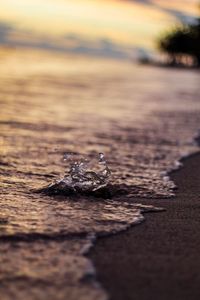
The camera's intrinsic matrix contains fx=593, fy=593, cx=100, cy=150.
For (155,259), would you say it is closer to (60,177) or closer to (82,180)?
(82,180)

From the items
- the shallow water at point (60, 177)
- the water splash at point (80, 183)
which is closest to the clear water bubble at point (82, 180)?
the water splash at point (80, 183)

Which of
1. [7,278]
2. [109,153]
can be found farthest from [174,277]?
[109,153]

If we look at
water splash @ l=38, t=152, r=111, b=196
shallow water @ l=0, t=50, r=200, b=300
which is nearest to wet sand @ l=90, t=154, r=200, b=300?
shallow water @ l=0, t=50, r=200, b=300

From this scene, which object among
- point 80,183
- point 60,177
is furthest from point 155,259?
point 60,177

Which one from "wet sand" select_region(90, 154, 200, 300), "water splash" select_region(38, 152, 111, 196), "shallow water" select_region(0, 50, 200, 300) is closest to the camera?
"wet sand" select_region(90, 154, 200, 300)

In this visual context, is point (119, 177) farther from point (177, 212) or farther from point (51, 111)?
point (51, 111)

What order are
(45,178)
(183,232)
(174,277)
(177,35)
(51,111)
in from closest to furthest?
(174,277)
(183,232)
(45,178)
(51,111)
(177,35)

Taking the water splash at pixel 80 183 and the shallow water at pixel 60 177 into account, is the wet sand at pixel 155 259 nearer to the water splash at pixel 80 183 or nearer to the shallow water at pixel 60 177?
the shallow water at pixel 60 177

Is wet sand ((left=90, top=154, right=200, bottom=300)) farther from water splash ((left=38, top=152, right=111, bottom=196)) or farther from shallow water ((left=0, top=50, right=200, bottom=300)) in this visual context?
water splash ((left=38, top=152, right=111, bottom=196))

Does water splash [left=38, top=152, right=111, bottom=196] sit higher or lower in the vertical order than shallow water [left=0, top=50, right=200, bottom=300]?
higher
